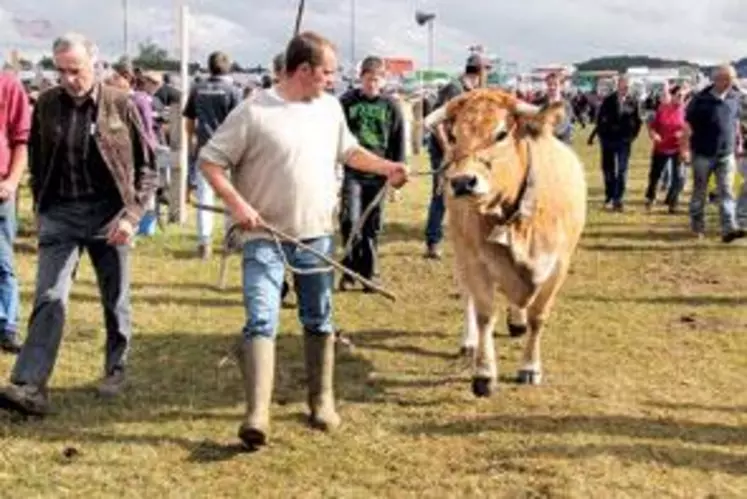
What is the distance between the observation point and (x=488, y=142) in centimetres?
561

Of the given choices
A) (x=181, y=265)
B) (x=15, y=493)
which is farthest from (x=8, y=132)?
(x=181, y=265)

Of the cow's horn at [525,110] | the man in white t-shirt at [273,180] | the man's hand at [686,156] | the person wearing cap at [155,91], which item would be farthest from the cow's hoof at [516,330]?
the person wearing cap at [155,91]

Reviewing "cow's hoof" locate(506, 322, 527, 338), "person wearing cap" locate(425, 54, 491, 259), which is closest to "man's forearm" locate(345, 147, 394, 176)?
"cow's hoof" locate(506, 322, 527, 338)

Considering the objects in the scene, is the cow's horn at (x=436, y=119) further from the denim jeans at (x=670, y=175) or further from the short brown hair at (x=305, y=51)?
the denim jeans at (x=670, y=175)

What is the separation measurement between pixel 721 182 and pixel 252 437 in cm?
908

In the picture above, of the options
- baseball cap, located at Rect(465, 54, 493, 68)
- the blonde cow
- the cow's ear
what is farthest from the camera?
baseball cap, located at Rect(465, 54, 493, 68)

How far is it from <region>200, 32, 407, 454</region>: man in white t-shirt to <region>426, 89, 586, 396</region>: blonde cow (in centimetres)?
42

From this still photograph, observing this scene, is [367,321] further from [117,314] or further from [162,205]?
[162,205]

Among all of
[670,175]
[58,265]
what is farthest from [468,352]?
[670,175]

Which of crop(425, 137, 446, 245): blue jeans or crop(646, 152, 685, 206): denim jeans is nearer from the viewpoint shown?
crop(425, 137, 446, 245): blue jeans

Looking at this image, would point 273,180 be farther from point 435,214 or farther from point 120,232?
point 435,214

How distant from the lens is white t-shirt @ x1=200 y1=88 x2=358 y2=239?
5121 mm

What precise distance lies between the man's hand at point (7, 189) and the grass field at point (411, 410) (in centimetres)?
102

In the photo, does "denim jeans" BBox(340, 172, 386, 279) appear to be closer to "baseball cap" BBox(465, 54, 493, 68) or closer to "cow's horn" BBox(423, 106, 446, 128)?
"baseball cap" BBox(465, 54, 493, 68)
